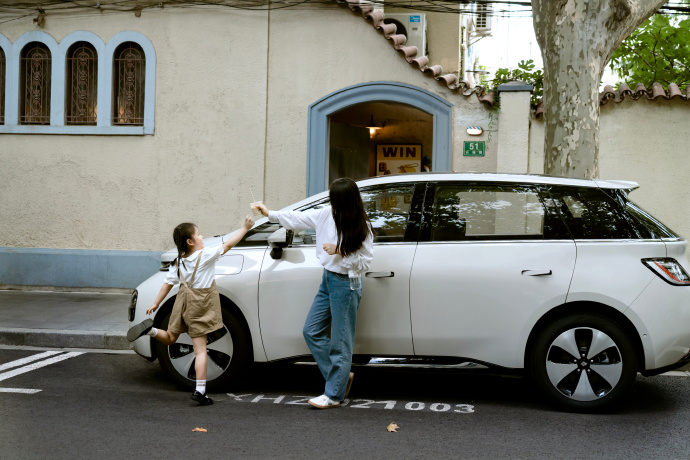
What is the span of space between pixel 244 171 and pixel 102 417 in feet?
20.4

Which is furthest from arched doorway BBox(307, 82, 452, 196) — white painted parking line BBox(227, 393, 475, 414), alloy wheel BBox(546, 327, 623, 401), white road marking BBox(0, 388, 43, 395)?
white road marking BBox(0, 388, 43, 395)

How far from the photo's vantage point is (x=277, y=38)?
1105 cm

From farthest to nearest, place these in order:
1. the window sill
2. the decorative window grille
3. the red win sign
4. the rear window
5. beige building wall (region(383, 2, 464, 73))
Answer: beige building wall (region(383, 2, 464, 73)) < the red win sign < the decorative window grille < the window sill < the rear window

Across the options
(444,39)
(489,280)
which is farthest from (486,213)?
(444,39)

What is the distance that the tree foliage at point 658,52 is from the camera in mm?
17375

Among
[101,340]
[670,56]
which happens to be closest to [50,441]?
[101,340]

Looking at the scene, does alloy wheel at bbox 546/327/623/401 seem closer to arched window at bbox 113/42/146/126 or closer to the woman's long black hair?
the woman's long black hair

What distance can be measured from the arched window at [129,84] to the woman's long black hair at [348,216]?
22.6ft

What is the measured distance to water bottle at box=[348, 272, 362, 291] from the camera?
212 inches

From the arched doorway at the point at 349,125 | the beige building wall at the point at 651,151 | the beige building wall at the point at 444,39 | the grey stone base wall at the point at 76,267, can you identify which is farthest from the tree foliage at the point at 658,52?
the grey stone base wall at the point at 76,267

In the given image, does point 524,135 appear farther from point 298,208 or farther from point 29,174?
point 29,174

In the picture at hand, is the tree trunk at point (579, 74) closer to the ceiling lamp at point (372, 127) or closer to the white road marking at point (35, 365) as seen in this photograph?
the ceiling lamp at point (372, 127)

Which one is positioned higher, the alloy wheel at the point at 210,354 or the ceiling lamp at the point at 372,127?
the ceiling lamp at the point at 372,127

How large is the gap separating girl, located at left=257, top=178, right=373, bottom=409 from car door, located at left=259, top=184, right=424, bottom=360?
21 centimetres
